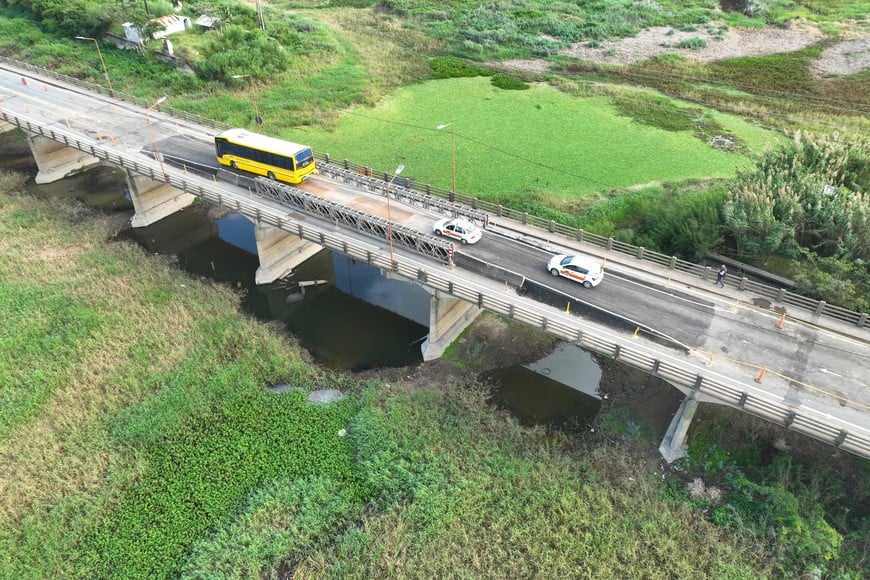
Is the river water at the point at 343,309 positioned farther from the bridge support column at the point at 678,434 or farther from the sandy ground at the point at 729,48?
the sandy ground at the point at 729,48

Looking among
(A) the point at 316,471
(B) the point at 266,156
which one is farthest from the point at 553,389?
(B) the point at 266,156

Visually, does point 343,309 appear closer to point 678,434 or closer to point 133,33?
point 678,434

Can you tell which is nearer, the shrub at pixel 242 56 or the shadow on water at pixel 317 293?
the shadow on water at pixel 317 293

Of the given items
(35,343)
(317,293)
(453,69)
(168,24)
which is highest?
(168,24)

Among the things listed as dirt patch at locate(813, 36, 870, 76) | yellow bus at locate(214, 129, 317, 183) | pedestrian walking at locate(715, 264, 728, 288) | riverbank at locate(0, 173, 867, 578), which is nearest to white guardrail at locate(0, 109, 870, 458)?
yellow bus at locate(214, 129, 317, 183)

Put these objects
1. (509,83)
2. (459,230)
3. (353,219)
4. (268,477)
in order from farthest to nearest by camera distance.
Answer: (509,83) → (353,219) → (459,230) → (268,477)

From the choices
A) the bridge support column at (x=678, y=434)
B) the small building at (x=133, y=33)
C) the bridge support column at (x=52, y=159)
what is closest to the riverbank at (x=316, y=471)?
the bridge support column at (x=678, y=434)

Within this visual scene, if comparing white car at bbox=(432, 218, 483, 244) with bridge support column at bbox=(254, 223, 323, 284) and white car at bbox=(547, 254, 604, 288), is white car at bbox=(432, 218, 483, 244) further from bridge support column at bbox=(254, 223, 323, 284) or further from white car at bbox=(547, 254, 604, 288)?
bridge support column at bbox=(254, 223, 323, 284)
